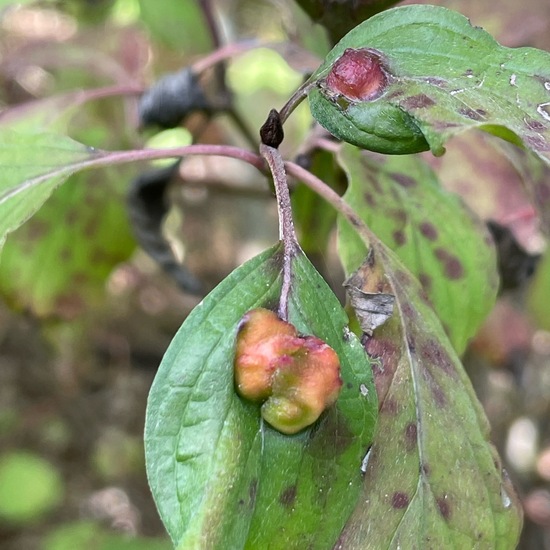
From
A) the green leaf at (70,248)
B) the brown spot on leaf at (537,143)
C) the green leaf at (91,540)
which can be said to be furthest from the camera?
the green leaf at (91,540)

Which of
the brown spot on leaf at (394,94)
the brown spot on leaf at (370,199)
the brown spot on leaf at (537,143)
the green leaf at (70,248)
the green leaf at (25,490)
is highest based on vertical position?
the brown spot on leaf at (537,143)

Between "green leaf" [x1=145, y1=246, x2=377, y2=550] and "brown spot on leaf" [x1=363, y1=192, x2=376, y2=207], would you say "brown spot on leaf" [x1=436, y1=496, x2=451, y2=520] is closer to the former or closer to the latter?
"green leaf" [x1=145, y1=246, x2=377, y2=550]

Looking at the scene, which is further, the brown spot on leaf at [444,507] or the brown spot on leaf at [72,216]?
the brown spot on leaf at [72,216]

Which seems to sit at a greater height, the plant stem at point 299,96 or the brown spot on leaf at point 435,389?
the plant stem at point 299,96

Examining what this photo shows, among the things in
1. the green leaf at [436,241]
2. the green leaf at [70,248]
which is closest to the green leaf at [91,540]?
the green leaf at [70,248]

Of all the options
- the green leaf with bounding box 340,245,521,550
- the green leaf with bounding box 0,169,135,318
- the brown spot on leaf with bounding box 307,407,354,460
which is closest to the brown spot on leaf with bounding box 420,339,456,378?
the green leaf with bounding box 340,245,521,550

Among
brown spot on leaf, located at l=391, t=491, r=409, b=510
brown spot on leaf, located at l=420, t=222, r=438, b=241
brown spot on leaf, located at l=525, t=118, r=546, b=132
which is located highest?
brown spot on leaf, located at l=525, t=118, r=546, b=132

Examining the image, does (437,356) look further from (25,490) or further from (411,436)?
(25,490)

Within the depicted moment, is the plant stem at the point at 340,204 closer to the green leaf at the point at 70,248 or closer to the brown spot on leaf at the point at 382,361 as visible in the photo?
the brown spot on leaf at the point at 382,361
